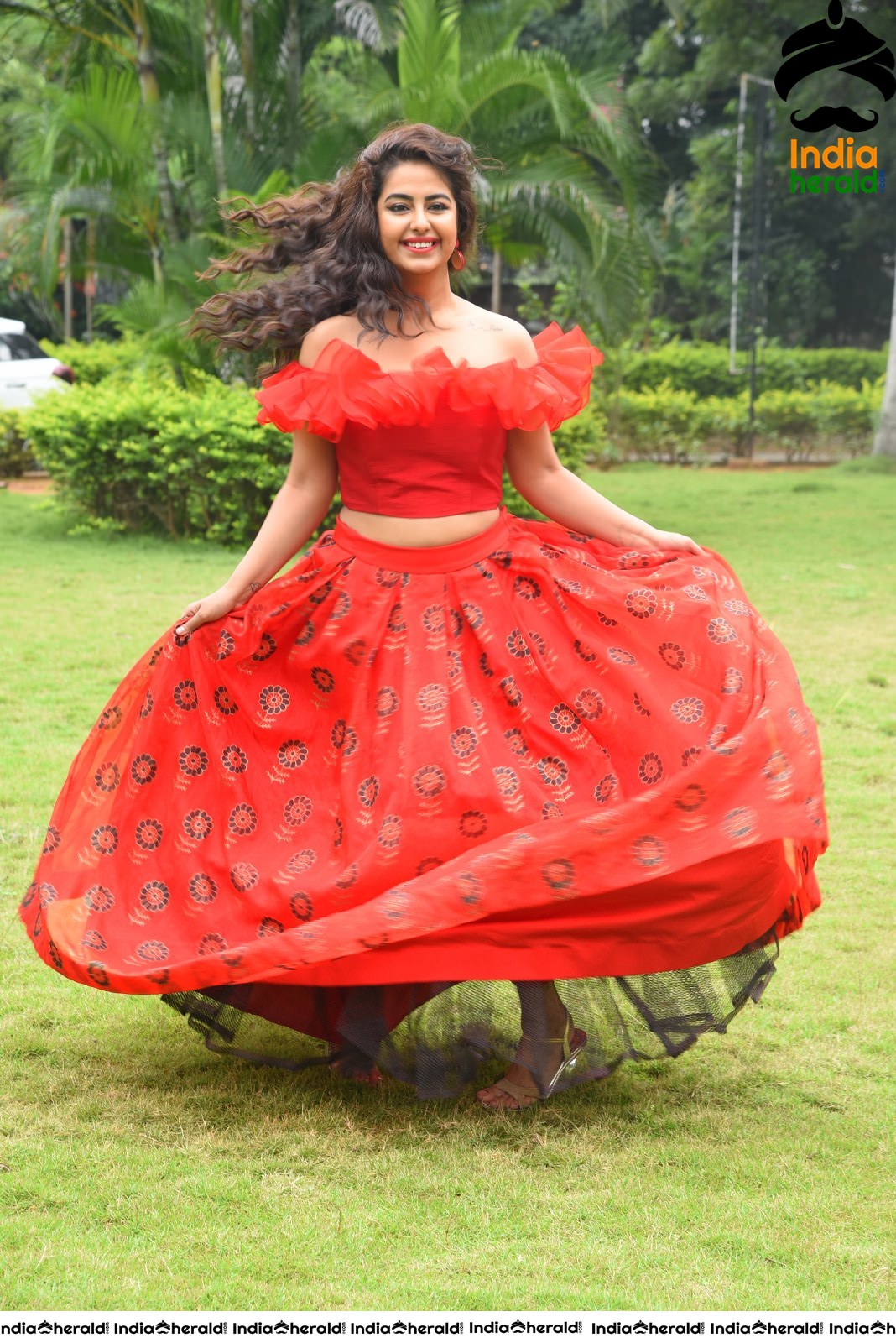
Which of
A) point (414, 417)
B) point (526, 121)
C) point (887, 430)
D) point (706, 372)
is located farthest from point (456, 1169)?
point (706, 372)

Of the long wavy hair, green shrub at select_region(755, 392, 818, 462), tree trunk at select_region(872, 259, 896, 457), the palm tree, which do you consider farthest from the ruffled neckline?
green shrub at select_region(755, 392, 818, 462)

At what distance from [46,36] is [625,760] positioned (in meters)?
11.0

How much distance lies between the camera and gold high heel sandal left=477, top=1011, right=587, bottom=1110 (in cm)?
319

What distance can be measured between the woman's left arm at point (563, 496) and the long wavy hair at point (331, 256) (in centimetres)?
40

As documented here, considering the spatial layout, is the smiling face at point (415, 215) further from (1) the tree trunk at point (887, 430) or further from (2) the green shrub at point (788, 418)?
(2) the green shrub at point (788, 418)

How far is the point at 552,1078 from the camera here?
319cm

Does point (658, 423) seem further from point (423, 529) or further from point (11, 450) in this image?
point (423, 529)

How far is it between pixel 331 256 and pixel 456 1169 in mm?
2019

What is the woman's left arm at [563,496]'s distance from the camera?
3.57m

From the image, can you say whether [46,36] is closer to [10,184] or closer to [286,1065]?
[10,184]

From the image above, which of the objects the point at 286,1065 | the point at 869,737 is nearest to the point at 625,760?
the point at 286,1065

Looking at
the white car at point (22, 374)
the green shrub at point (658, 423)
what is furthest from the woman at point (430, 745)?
the green shrub at point (658, 423)

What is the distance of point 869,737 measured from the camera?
6.39m

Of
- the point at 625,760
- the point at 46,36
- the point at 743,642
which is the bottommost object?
the point at 625,760
